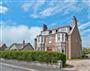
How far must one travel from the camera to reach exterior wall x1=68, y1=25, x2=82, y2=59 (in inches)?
1843

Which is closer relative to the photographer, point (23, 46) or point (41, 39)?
point (41, 39)

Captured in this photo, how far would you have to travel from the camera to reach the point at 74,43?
1889 inches

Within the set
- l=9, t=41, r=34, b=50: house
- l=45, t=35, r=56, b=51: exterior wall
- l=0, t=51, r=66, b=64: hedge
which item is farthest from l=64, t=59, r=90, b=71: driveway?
l=9, t=41, r=34, b=50: house

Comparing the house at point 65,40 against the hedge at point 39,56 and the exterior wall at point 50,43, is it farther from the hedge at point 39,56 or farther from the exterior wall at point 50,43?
the hedge at point 39,56

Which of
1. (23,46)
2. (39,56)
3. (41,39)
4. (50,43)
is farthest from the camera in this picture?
(23,46)

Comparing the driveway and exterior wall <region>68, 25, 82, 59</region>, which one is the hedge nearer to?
the driveway

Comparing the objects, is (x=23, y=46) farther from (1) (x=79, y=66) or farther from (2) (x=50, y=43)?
(1) (x=79, y=66)

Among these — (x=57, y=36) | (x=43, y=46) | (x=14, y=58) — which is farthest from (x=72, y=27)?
(x=14, y=58)

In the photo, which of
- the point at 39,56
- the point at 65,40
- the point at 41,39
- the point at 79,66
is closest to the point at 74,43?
the point at 65,40

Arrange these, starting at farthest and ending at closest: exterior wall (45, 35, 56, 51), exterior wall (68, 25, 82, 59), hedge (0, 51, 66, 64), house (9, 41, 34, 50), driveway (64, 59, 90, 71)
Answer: house (9, 41, 34, 50) < exterior wall (45, 35, 56, 51) < exterior wall (68, 25, 82, 59) < hedge (0, 51, 66, 64) < driveway (64, 59, 90, 71)

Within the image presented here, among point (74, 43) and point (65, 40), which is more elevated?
point (65, 40)

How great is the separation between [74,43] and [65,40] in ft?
7.83

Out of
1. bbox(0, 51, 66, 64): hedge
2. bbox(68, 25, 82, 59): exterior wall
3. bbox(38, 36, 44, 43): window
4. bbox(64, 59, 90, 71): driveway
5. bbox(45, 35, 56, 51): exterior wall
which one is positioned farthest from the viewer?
bbox(38, 36, 44, 43): window

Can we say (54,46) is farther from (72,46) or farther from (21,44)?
(21,44)
